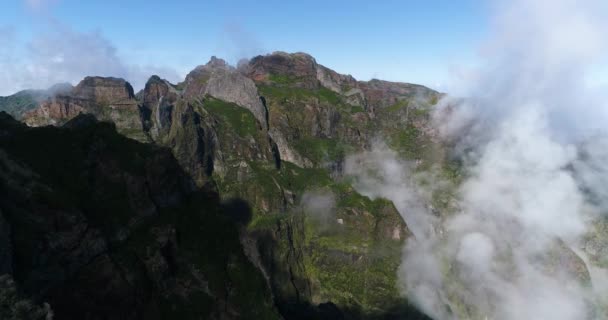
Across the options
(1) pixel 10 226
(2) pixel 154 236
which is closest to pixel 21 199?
(1) pixel 10 226

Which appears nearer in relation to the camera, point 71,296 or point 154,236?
point 71,296

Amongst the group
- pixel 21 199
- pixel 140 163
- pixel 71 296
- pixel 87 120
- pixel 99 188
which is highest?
pixel 87 120

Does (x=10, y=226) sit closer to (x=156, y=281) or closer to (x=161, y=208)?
(x=156, y=281)

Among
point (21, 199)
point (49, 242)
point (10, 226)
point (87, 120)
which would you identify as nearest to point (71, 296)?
point (49, 242)

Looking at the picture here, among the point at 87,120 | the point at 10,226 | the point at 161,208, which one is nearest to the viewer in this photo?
the point at 10,226

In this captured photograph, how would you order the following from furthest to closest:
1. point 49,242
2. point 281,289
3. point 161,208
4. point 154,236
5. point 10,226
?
point 281,289 → point 161,208 → point 154,236 → point 49,242 → point 10,226

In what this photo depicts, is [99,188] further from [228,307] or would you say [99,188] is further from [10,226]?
[228,307]

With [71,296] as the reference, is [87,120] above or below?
above
